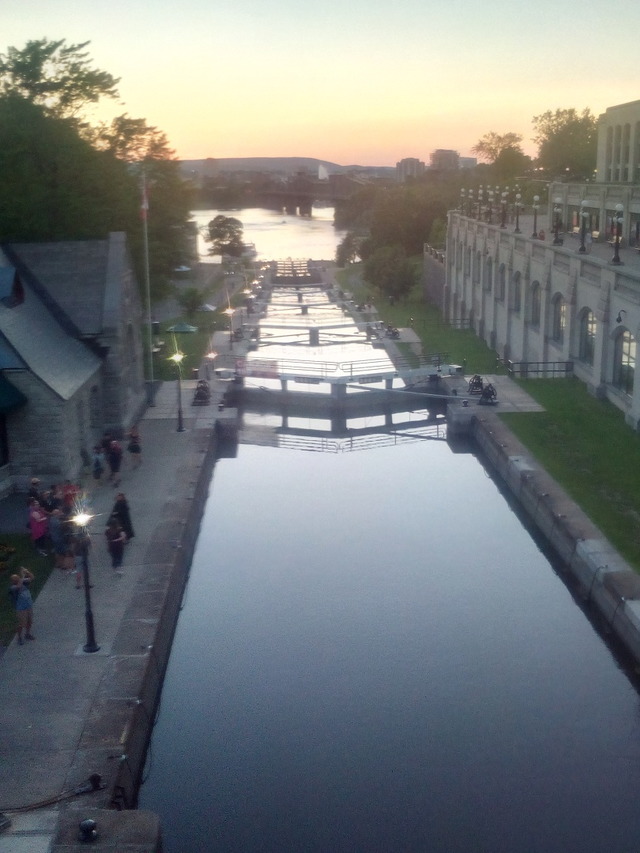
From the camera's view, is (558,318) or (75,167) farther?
(558,318)

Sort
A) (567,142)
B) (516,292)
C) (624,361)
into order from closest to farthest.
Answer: (624,361) < (516,292) < (567,142)

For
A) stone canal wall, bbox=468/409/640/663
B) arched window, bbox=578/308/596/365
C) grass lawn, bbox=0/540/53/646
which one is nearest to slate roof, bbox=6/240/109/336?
grass lawn, bbox=0/540/53/646

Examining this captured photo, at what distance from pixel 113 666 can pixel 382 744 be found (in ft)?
16.2

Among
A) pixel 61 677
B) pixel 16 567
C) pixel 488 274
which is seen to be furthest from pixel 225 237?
pixel 61 677

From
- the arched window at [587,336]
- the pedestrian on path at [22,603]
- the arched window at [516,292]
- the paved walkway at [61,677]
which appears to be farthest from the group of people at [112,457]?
the arched window at [516,292]

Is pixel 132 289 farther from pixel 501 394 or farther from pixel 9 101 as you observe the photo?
pixel 501 394

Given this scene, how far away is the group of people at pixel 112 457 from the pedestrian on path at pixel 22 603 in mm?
9851

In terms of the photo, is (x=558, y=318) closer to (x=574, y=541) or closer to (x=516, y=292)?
(x=516, y=292)

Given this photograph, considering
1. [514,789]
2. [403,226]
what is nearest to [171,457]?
[514,789]

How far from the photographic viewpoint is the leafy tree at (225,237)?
477 feet

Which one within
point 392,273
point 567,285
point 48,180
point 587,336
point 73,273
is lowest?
point 587,336

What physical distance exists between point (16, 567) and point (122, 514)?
8.73 feet

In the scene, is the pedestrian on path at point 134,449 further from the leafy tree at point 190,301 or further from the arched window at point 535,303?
the leafy tree at point 190,301

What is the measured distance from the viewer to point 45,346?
2822 centimetres
